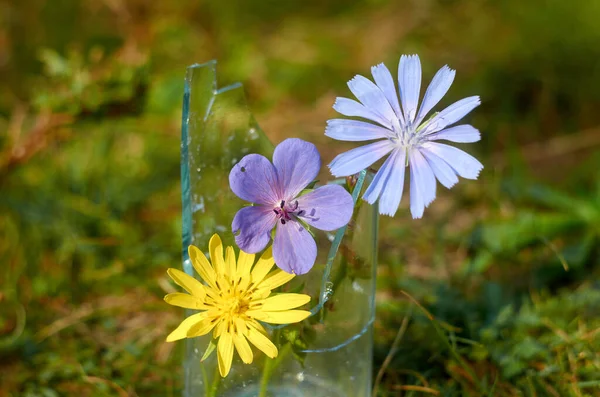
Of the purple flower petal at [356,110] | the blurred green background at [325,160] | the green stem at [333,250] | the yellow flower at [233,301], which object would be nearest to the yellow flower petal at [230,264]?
the yellow flower at [233,301]

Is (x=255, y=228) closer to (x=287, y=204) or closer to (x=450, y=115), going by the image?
(x=287, y=204)

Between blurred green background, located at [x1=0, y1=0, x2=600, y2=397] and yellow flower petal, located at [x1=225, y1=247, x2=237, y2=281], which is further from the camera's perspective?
blurred green background, located at [x1=0, y1=0, x2=600, y2=397]

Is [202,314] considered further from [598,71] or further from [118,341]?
[598,71]

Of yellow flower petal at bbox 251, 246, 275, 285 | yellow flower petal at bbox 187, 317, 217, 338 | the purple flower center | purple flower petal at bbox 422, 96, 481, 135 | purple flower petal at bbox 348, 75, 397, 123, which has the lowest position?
yellow flower petal at bbox 187, 317, 217, 338

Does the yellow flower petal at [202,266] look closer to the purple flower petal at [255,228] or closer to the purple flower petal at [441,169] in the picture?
the purple flower petal at [255,228]

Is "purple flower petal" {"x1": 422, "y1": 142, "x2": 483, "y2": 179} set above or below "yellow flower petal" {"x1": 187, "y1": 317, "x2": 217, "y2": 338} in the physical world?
above

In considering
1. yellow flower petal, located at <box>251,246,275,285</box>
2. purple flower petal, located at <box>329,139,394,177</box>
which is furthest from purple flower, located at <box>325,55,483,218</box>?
yellow flower petal, located at <box>251,246,275,285</box>

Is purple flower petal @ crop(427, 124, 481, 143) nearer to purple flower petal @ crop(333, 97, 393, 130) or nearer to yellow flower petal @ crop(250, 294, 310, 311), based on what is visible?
purple flower petal @ crop(333, 97, 393, 130)
